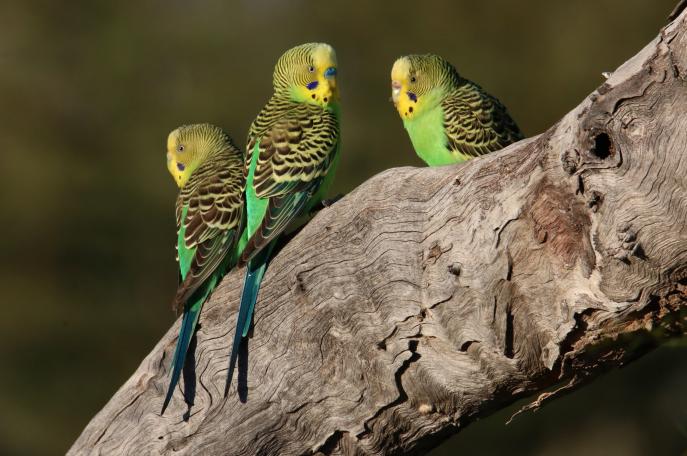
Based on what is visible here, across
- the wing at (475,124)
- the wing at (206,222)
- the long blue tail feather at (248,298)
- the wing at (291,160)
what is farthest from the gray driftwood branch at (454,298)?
the wing at (475,124)

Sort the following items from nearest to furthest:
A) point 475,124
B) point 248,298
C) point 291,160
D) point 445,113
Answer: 1. point 248,298
2. point 291,160
3. point 475,124
4. point 445,113

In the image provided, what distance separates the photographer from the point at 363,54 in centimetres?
1253

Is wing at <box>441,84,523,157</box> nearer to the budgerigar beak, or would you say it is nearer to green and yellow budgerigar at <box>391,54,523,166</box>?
green and yellow budgerigar at <box>391,54,523,166</box>

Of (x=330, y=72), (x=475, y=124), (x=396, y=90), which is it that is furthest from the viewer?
(x=396, y=90)

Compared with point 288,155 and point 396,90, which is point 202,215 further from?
point 396,90

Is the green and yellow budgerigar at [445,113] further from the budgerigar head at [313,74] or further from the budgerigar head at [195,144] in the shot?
the budgerigar head at [195,144]

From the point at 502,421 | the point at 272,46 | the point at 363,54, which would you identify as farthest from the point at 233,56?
the point at 502,421

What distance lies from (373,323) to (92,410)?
27.1ft

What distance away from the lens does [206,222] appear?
5352 millimetres

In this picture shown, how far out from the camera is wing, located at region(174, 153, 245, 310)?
5.09 metres

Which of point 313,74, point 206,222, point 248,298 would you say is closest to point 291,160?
point 206,222

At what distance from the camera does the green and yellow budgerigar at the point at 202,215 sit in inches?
198

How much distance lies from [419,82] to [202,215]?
67.0 inches

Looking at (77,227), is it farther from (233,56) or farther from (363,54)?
(363,54)
